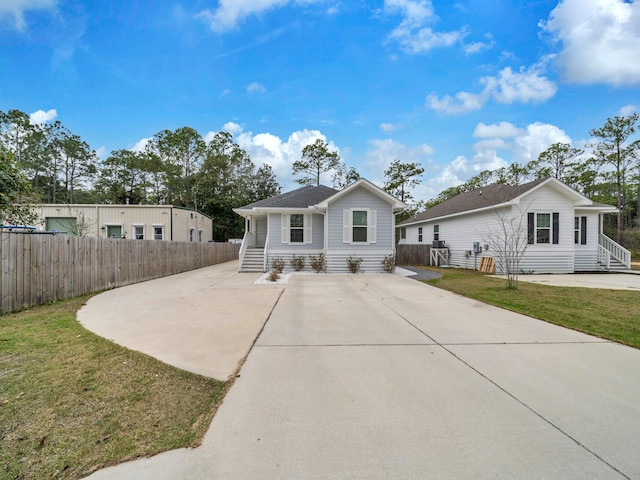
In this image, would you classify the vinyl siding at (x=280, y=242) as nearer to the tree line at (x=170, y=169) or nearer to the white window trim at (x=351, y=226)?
the white window trim at (x=351, y=226)

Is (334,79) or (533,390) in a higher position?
(334,79)

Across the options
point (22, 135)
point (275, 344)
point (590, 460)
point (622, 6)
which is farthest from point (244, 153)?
point (590, 460)

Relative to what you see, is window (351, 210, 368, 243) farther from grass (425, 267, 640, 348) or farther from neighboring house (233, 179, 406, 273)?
grass (425, 267, 640, 348)

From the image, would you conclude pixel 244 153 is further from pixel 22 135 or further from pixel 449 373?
pixel 449 373

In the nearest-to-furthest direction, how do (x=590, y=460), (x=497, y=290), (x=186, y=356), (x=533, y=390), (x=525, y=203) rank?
(x=590, y=460) → (x=533, y=390) → (x=186, y=356) → (x=497, y=290) → (x=525, y=203)

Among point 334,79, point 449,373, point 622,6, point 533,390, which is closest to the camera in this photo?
point 533,390

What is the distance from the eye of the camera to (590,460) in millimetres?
1972

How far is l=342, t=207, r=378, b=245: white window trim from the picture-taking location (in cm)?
1409

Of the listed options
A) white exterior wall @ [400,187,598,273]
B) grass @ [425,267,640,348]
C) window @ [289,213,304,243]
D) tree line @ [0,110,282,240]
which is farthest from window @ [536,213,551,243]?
tree line @ [0,110,282,240]

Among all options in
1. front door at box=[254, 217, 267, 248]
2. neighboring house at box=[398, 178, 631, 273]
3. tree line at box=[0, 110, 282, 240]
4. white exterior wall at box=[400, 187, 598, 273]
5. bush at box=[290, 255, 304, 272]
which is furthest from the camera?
tree line at box=[0, 110, 282, 240]

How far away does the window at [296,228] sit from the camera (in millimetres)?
15180

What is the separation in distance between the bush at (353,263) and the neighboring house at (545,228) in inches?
263

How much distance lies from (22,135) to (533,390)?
142 ft

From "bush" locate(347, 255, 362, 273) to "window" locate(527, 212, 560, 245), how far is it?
8.36 meters
